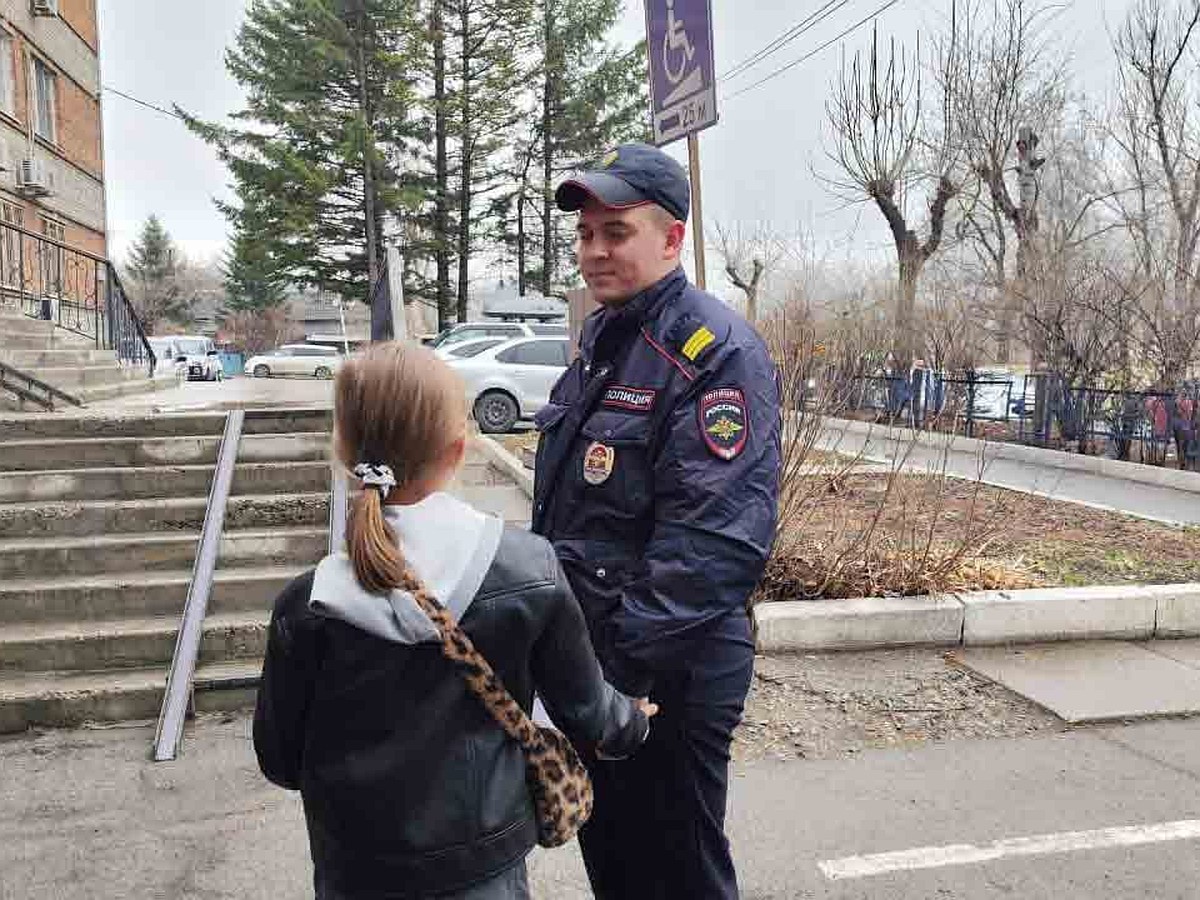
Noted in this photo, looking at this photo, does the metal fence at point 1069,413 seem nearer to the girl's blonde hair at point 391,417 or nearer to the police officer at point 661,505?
the police officer at point 661,505

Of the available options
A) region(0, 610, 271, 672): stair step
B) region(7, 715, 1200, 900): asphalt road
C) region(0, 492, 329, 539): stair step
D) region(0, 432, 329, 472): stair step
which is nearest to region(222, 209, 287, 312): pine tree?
region(0, 432, 329, 472): stair step

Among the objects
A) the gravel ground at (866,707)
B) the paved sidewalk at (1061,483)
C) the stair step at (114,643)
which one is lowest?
the gravel ground at (866,707)

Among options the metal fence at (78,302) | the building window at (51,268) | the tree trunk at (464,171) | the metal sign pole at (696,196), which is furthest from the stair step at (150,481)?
the tree trunk at (464,171)

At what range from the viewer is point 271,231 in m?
30.7

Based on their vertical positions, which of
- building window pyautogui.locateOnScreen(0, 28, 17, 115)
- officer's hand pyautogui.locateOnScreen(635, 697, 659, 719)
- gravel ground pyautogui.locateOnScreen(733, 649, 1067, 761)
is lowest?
gravel ground pyautogui.locateOnScreen(733, 649, 1067, 761)

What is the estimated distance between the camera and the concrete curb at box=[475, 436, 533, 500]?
8.30 m

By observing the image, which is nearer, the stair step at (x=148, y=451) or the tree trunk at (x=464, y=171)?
the stair step at (x=148, y=451)

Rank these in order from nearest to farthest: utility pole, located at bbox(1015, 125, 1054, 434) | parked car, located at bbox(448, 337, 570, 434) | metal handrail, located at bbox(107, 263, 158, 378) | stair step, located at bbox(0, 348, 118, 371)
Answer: stair step, located at bbox(0, 348, 118, 371)
metal handrail, located at bbox(107, 263, 158, 378)
utility pole, located at bbox(1015, 125, 1054, 434)
parked car, located at bbox(448, 337, 570, 434)

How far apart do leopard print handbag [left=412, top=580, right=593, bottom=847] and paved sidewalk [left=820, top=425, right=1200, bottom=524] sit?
535 centimetres

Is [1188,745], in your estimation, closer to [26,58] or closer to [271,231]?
[26,58]

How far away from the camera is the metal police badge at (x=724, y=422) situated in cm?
191

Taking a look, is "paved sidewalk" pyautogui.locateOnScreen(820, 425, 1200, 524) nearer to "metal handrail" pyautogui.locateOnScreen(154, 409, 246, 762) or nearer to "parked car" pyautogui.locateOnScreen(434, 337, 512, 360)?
"metal handrail" pyautogui.locateOnScreen(154, 409, 246, 762)

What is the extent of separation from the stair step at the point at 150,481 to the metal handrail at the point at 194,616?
0.39ft

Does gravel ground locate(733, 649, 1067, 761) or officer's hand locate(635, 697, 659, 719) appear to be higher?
officer's hand locate(635, 697, 659, 719)
